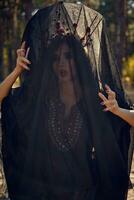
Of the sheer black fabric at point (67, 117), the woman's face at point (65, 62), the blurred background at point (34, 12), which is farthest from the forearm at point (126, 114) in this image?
the blurred background at point (34, 12)

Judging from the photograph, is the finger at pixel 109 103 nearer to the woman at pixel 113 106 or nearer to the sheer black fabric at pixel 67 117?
the woman at pixel 113 106

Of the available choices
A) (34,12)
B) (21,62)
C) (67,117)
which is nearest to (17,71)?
(21,62)

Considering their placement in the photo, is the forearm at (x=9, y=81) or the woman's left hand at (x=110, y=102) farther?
the forearm at (x=9, y=81)

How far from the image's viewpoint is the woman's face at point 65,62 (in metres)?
3.05

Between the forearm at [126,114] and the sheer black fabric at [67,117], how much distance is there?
0.13 meters

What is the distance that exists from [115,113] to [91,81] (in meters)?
0.26

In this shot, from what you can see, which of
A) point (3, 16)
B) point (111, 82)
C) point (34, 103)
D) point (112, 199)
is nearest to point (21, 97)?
point (34, 103)

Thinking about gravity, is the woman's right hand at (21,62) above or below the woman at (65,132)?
above

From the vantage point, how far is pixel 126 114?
9.70 ft

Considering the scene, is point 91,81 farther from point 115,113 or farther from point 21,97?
point 21,97

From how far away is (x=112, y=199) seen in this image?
3.20 meters

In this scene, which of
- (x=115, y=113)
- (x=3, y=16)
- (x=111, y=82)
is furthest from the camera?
(x=3, y=16)

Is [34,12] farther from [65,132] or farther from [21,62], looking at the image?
[65,132]

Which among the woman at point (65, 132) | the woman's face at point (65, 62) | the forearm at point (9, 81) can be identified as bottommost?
the woman at point (65, 132)
